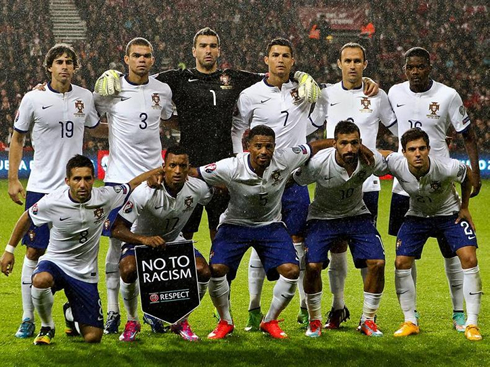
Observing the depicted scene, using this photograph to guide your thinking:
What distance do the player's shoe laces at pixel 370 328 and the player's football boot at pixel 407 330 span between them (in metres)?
0.14

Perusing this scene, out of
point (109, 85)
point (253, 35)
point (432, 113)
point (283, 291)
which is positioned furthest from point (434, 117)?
point (253, 35)

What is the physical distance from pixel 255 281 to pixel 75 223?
5.40 ft

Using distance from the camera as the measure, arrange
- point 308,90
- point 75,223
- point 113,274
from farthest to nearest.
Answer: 1. point 308,90
2. point 113,274
3. point 75,223

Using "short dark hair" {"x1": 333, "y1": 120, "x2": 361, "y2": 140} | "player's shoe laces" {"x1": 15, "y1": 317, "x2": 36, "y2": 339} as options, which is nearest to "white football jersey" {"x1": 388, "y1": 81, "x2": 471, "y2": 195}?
"short dark hair" {"x1": 333, "y1": 120, "x2": 361, "y2": 140}

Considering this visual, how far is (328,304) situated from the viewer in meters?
8.50

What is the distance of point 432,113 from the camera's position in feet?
23.5

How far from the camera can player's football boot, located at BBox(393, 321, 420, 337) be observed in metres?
6.87

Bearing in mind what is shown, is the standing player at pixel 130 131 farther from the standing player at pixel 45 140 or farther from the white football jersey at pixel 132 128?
the standing player at pixel 45 140

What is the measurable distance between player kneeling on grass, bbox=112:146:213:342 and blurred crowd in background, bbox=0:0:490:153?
618 inches

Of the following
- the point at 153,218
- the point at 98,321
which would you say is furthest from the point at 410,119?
the point at 98,321

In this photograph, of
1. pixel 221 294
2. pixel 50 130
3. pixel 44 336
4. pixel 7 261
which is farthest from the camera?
pixel 50 130

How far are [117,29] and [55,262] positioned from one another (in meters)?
18.2

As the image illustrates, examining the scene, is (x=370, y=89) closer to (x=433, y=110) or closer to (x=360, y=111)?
(x=360, y=111)

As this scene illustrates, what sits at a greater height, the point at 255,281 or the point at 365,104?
the point at 365,104
